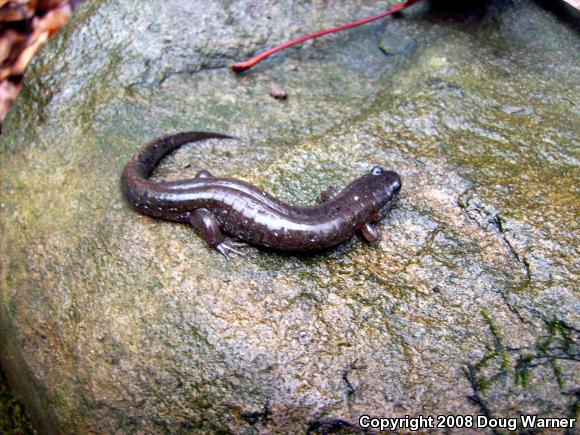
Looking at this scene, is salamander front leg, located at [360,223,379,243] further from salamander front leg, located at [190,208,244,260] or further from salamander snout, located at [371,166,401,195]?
salamander front leg, located at [190,208,244,260]

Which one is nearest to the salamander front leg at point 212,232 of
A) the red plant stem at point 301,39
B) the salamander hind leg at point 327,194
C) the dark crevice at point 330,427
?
the salamander hind leg at point 327,194

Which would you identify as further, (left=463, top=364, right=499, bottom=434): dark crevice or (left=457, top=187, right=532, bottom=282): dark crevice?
(left=457, top=187, right=532, bottom=282): dark crevice

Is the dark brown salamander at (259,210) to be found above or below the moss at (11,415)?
above

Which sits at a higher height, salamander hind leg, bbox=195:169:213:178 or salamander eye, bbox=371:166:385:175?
salamander hind leg, bbox=195:169:213:178

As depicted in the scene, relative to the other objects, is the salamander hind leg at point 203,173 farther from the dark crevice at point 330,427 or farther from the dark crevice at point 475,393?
the dark crevice at point 475,393

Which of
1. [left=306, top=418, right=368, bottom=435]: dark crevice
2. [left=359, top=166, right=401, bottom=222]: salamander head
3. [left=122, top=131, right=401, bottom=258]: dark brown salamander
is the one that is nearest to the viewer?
[left=306, top=418, right=368, bottom=435]: dark crevice

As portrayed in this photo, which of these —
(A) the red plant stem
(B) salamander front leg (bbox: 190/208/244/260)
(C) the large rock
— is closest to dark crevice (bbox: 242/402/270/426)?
(C) the large rock

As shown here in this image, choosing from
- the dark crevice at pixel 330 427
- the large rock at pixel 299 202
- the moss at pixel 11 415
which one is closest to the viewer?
the dark crevice at pixel 330 427

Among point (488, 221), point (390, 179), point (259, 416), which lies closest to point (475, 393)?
point (488, 221)
